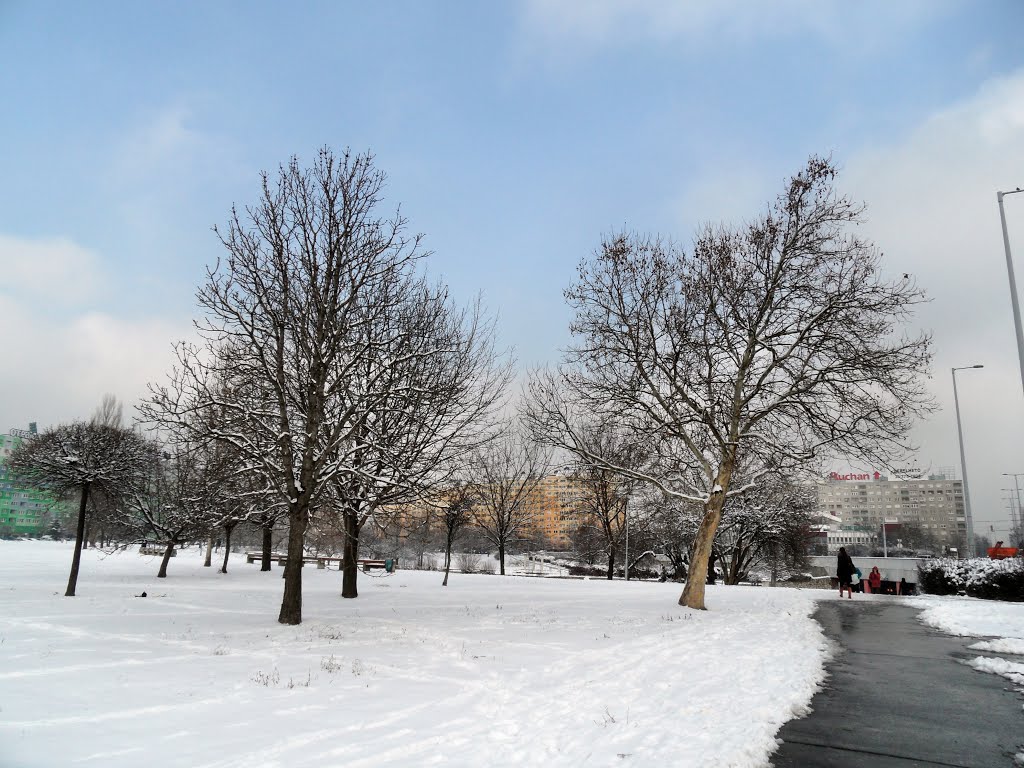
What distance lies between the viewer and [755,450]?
1752cm

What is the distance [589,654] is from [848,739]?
14.0 ft

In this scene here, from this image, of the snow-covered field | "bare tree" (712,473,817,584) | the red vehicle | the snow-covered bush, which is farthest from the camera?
"bare tree" (712,473,817,584)

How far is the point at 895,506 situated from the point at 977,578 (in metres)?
168

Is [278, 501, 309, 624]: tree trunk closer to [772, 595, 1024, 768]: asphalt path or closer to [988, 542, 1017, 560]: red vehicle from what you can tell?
[772, 595, 1024, 768]: asphalt path

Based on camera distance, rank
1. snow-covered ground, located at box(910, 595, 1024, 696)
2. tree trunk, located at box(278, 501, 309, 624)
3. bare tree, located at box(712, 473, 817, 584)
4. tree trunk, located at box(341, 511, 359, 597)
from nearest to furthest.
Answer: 1. snow-covered ground, located at box(910, 595, 1024, 696)
2. tree trunk, located at box(278, 501, 309, 624)
3. tree trunk, located at box(341, 511, 359, 597)
4. bare tree, located at box(712, 473, 817, 584)

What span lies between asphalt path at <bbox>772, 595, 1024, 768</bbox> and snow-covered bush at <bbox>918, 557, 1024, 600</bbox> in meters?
14.5

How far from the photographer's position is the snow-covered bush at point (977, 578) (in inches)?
856

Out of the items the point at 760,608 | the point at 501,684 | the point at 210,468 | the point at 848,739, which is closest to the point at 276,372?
the point at 210,468

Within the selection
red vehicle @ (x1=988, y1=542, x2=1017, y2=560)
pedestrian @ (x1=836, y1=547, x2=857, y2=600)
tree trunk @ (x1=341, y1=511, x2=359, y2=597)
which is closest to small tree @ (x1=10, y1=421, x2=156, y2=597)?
tree trunk @ (x1=341, y1=511, x2=359, y2=597)

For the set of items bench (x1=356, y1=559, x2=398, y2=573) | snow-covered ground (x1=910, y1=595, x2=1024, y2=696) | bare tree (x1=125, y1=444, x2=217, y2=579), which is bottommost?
bench (x1=356, y1=559, x2=398, y2=573)

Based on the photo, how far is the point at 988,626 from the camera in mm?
13930

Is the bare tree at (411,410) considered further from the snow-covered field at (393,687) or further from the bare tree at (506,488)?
the bare tree at (506,488)

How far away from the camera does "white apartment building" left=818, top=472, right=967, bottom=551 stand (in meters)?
130

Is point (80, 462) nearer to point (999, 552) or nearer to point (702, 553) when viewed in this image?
point (702, 553)
